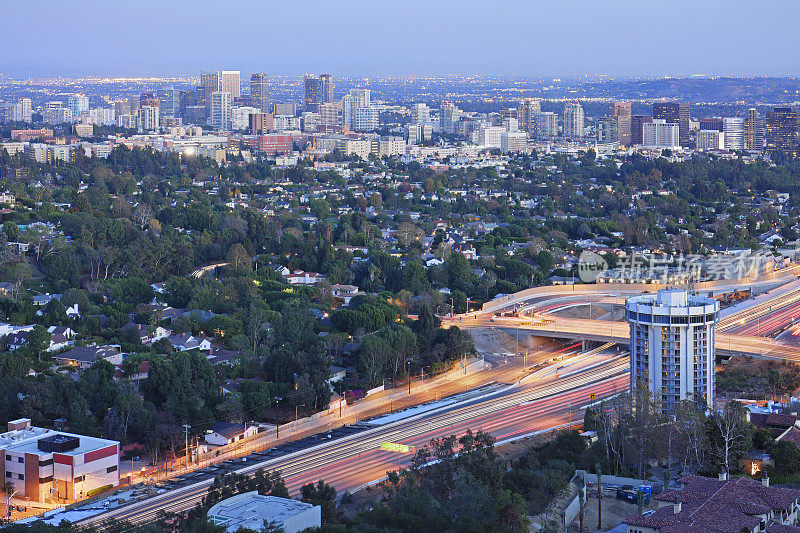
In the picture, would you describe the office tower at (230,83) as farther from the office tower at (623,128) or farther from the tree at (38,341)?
the tree at (38,341)

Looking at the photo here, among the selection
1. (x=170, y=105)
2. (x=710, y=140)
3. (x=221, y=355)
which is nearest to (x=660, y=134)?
(x=710, y=140)

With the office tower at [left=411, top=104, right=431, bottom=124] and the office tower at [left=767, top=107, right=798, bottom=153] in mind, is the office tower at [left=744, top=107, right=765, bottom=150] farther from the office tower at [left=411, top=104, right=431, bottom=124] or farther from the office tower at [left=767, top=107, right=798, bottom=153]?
the office tower at [left=411, top=104, right=431, bottom=124]

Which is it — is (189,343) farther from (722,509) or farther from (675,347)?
(722,509)

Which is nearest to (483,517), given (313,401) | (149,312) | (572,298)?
(313,401)

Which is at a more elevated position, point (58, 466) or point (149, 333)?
point (149, 333)

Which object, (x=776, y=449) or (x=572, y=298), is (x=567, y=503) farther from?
(x=572, y=298)

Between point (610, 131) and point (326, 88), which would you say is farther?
point (326, 88)
